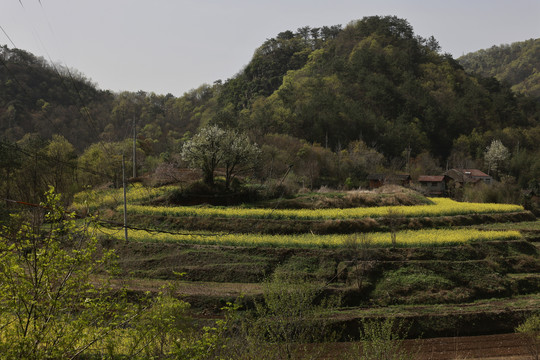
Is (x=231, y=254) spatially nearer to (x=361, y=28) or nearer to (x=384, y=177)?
(x=384, y=177)

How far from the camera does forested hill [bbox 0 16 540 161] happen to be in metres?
64.2

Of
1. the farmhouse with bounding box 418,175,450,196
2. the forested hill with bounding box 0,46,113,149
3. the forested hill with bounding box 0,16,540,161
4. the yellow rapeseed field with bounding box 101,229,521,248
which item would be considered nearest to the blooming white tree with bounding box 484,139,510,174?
the forested hill with bounding box 0,16,540,161

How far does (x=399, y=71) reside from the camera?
332ft

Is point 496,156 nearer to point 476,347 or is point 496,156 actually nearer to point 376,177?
point 376,177

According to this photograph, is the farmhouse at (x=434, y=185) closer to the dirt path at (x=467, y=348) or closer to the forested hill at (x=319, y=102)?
the forested hill at (x=319, y=102)

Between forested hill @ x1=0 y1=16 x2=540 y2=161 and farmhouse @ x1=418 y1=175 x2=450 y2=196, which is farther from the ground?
forested hill @ x1=0 y1=16 x2=540 y2=161

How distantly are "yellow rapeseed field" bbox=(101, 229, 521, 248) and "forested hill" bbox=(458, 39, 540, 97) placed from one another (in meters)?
117

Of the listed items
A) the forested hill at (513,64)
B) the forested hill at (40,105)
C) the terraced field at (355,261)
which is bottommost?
the terraced field at (355,261)

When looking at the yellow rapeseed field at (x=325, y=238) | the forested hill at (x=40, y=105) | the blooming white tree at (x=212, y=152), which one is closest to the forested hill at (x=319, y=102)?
the forested hill at (x=40, y=105)

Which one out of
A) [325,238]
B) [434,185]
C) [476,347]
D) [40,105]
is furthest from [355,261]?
[40,105]

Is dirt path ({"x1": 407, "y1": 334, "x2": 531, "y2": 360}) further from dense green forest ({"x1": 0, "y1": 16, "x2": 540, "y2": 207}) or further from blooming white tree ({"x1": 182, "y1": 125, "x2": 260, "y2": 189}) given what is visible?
dense green forest ({"x1": 0, "y1": 16, "x2": 540, "y2": 207})

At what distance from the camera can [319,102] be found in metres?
77.6

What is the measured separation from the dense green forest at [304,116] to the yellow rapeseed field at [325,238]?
43.2ft

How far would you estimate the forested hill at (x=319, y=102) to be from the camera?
64.2 metres
